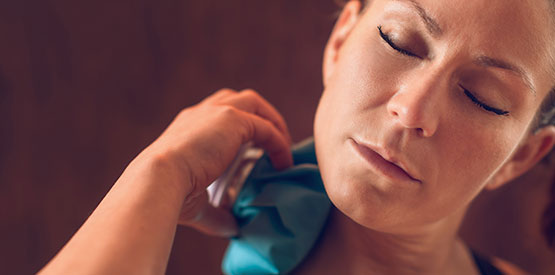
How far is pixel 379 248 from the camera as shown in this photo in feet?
2.35

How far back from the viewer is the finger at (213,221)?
25.9 inches

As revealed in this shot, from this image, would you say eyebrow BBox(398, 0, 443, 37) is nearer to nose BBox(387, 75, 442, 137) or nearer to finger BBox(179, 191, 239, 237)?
nose BBox(387, 75, 442, 137)

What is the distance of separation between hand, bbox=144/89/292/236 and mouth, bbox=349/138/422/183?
0.17 m

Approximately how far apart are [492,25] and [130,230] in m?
0.42

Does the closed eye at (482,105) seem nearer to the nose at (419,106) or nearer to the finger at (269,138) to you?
the nose at (419,106)

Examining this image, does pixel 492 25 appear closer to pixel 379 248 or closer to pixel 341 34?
pixel 341 34

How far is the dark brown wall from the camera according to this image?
2.89 ft

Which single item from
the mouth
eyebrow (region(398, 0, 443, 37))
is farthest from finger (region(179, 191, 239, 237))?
eyebrow (region(398, 0, 443, 37))

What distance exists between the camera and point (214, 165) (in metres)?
0.58

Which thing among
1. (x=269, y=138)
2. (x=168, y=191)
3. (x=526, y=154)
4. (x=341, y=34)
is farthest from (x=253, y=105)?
(x=526, y=154)

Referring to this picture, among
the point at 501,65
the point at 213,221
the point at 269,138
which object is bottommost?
the point at 213,221

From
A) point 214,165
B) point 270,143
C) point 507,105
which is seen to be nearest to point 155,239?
point 214,165

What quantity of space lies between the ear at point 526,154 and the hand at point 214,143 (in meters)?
0.30

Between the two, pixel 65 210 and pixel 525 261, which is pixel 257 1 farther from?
pixel 525 261
